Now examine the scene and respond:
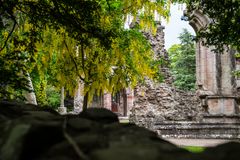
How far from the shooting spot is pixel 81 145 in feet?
7.01

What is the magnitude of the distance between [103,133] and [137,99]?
1740 centimetres

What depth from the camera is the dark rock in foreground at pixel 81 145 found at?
77.0 inches

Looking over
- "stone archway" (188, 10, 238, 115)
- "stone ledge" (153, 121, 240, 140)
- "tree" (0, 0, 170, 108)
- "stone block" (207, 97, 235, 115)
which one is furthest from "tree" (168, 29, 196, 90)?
"tree" (0, 0, 170, 108)

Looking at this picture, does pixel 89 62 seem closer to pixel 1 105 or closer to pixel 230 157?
pixel 1 105

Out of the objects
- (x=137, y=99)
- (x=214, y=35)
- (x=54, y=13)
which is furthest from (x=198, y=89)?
(x=54, y=13)

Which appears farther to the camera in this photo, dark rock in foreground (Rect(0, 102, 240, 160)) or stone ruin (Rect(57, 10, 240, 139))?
stone ruin (Rect(57, 10, 240, 139))

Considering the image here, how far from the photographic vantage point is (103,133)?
2.50 metres

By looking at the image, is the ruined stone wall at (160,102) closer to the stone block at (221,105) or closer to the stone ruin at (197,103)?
the stone ruin at (197,103)

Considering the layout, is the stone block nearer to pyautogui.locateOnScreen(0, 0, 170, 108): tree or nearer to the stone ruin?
the stone ruin

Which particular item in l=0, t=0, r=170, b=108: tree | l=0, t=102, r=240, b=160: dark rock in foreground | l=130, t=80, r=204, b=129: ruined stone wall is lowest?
l=0, t=102, r=240, b=160: dark rock in foreground

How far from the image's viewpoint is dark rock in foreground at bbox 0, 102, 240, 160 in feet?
6.42

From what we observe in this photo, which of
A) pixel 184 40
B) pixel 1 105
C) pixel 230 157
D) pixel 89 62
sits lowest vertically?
pixel 230 157

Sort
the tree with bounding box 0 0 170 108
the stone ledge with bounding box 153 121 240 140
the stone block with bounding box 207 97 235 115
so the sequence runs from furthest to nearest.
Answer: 1. the stone block with bounding box 207 97 235 115
2. the stone ledge with bounding box 153 121 240 140
3. the tree with bounding box 0 0 170 108

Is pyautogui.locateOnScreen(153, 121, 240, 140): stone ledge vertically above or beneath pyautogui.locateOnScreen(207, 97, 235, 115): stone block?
beneath
